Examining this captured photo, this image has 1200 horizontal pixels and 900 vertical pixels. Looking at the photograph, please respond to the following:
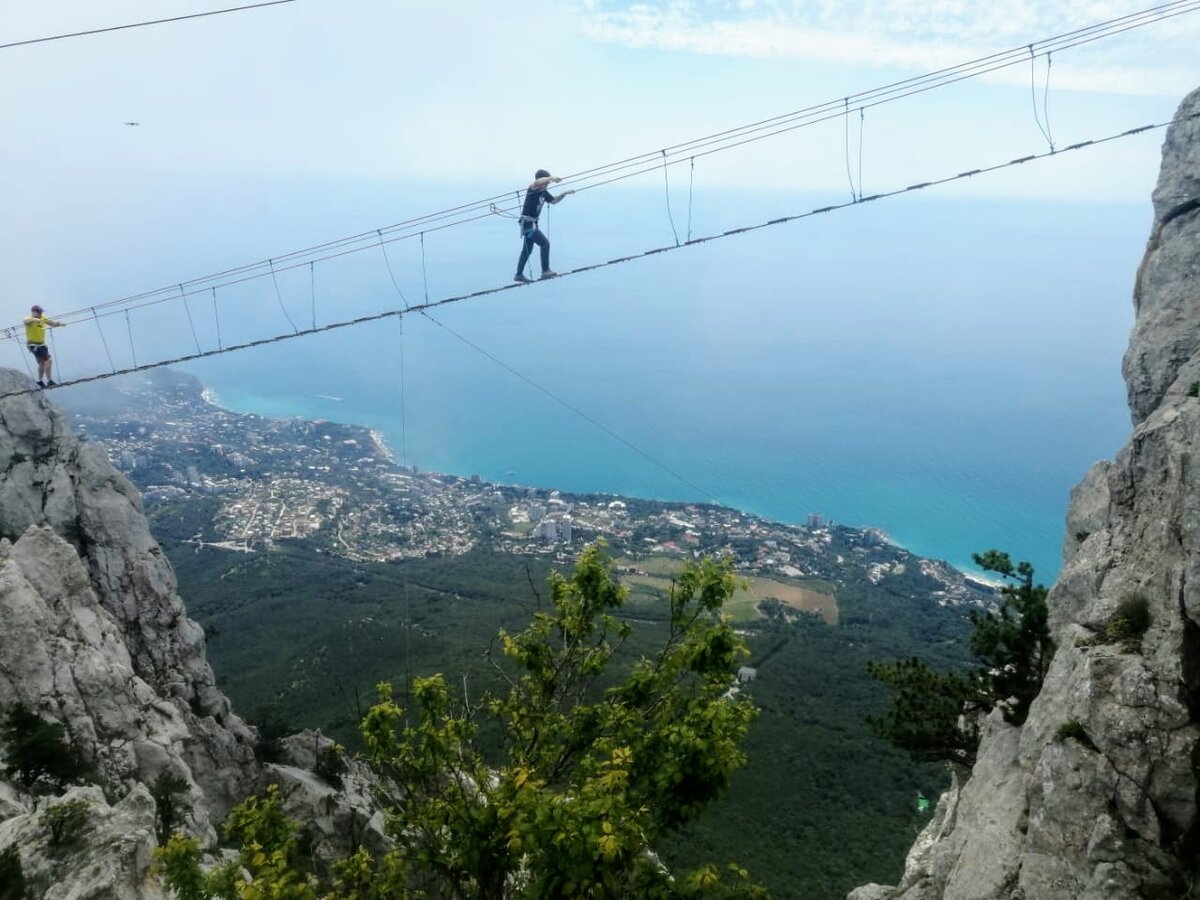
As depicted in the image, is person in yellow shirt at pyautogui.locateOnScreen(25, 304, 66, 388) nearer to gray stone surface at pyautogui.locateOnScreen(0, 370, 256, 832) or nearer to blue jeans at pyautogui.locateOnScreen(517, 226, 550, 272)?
gray stone surface at pyautogui.locateOnScreen(0, 370, 256, 832)

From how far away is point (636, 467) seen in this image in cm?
11062

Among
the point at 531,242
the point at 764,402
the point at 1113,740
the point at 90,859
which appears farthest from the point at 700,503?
the point at 1113,740

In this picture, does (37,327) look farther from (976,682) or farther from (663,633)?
(663,633)

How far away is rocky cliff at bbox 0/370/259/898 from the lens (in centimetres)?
901

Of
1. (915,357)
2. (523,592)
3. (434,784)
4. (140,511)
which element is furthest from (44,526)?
(915,357)

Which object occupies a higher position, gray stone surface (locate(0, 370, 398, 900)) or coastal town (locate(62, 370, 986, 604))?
gray stone surface (locate(0, 370, 398, 900))

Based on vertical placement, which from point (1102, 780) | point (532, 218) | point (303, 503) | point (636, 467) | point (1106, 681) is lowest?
point (636, 467)

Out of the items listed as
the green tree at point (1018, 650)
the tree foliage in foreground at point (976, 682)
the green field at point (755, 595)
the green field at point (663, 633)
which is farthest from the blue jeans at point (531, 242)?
the green field at point (755, 595)

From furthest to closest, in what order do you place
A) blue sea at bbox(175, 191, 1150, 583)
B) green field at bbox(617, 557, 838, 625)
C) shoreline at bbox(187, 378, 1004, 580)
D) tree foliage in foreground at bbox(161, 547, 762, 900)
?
1. blue sea at bbox(175, 191, 1150, 583)
2. shoreline at bbox(187, 378, 1004, 580)
3. green field at bbox(617, 557, 838, 625)
4. tree foliage in foreground at bbox(161, 547, 762, 900)

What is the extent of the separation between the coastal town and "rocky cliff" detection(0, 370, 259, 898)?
36.2 meters

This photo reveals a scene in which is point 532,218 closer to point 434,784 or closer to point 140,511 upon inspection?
point 434,784

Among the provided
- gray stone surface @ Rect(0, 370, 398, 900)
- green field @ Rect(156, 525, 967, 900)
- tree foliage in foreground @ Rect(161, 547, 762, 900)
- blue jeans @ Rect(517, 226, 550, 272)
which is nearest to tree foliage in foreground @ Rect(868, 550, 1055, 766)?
green field @ Rect(156, 525, 967, 900)

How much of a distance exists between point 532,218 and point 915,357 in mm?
162408

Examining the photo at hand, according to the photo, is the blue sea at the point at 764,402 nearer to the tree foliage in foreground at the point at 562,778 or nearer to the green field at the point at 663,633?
the green field at the point at 663,633
